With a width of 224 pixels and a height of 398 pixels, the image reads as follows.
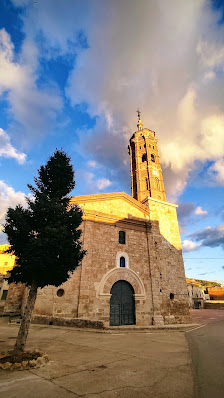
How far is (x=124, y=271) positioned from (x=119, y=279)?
0.72 m

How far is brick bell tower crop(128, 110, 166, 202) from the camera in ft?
71.3

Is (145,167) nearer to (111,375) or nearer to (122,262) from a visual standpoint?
(122,262)

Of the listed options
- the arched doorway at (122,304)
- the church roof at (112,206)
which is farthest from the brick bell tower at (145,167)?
the arched doorway at (122,304)

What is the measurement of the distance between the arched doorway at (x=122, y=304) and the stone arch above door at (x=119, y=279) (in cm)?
35

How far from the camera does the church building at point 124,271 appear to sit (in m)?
12.8

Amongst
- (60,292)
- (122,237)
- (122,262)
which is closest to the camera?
(60,292)

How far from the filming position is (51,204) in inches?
265

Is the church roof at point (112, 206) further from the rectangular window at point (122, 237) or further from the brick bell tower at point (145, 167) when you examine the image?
the brick bell tower at point (145, 167)

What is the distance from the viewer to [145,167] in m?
22.9

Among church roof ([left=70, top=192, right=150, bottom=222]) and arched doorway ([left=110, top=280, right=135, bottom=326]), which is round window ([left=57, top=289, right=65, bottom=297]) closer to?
arched doorway ([left=110, top=280, right=135, bottom=326])

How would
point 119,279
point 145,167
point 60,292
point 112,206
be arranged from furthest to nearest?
1. point 145,167
2. point 112,206
3. point 119,279
4. point 60,292

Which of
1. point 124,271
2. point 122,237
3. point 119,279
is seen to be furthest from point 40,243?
point 122,237

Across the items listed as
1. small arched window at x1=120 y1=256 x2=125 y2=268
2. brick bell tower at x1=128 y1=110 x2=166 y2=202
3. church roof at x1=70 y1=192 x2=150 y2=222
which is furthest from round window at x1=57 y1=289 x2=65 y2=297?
brick bell tower at x1=128 y1=110 x2=166 y2=202

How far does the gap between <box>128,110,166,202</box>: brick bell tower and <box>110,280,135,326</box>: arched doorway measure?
9261 mm
